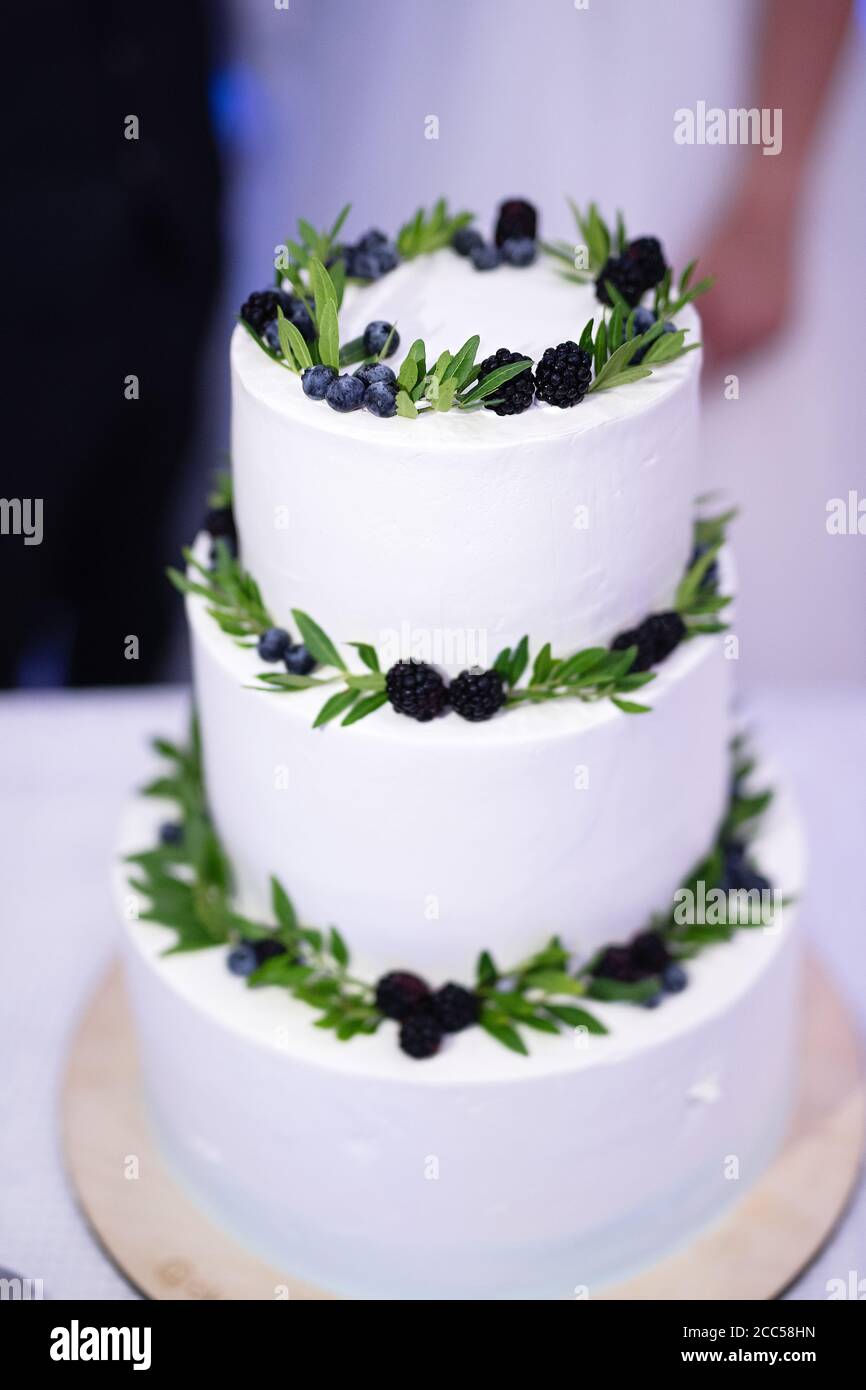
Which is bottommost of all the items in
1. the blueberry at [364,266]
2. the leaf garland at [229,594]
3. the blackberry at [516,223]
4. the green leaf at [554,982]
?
the green leaf at [554,982]

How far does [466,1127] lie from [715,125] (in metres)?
2.62

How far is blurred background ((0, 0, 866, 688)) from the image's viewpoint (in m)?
2.76

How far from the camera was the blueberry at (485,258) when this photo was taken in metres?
1.90

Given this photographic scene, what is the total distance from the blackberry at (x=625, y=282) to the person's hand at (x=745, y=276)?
1.29 m

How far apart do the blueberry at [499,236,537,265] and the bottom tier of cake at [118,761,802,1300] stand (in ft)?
Answer: 2.86

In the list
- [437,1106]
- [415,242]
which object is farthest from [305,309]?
[437,1106]

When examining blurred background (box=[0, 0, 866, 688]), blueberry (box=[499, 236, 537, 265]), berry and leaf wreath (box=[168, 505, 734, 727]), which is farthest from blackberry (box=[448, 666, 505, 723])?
blurred background (box=[0, 0, 866, 688])

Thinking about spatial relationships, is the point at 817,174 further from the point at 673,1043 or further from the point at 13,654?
the point at 673,1043

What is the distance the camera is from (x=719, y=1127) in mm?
2006

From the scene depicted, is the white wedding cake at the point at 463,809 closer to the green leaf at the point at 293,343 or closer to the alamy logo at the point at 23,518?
the green leaf at the point at 293,343

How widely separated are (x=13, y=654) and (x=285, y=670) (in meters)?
1.82

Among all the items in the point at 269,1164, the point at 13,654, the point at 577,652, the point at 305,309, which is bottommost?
the point at 269,1164
